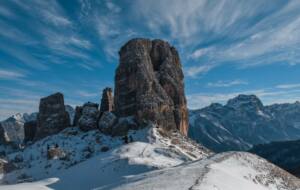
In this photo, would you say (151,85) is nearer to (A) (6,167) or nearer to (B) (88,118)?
(B) (88,118)

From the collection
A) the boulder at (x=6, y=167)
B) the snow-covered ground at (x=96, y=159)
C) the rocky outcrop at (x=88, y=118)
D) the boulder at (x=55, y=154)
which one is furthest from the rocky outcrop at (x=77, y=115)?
the boulder at (x=6, y=167)

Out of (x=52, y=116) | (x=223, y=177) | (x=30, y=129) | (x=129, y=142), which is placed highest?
(x=52, y=116)

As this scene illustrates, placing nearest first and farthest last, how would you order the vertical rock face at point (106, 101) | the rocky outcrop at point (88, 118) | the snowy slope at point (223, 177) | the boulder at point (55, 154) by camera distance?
the snowy slope at point (223, 177) < the boulder at point (55, 154) < the rocky outcrop at point (88, 118) < the vertical rock face at point (106, 101)

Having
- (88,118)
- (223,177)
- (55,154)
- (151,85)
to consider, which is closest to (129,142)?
(55,154)

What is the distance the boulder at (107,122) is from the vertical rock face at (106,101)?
43.5ft

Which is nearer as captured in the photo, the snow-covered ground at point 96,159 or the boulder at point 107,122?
the snow-covered ground at point 96,159

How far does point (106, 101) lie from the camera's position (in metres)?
106

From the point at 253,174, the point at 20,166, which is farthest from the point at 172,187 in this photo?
the point at 20,166

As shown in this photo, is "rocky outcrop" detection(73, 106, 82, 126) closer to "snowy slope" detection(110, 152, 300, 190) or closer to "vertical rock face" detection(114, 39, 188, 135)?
"vertical rock face" detection(114, 39, 188, 135)

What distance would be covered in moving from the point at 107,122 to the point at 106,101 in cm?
1683

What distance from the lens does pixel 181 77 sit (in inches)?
4149

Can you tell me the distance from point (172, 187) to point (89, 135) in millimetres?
65739

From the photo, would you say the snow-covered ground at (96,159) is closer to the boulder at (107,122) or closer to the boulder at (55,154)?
the boulder at (55,154)

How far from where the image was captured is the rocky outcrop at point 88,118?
95.5 metres
